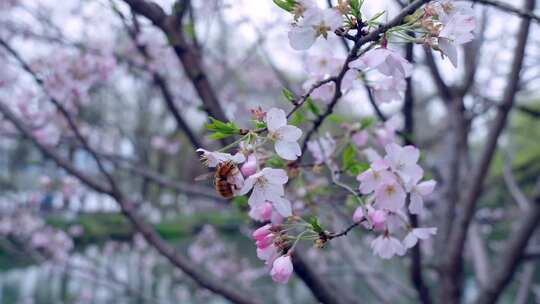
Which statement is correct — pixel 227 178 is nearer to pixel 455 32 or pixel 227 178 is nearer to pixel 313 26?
pixel 313 26

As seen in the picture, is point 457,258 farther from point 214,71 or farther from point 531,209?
point 214,71

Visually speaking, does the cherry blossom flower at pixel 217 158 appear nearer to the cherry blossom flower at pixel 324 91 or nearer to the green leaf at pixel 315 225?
the green leaf at pixel 315 225

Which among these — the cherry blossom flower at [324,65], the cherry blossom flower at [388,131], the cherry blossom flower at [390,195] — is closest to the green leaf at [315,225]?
the cherry blossom flower at [390,195]

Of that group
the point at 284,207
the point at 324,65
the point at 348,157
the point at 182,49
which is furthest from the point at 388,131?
the point at 182,49

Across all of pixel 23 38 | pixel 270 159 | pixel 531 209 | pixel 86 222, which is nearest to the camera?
pixel 270 159

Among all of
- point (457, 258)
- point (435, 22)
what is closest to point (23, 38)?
point (457, 258)

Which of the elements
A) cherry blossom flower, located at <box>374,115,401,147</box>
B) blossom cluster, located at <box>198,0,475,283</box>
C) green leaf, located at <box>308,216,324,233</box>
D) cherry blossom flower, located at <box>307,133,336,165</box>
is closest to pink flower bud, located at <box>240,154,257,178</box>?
blossom cluster, located at <box>198,0,475,283</box>

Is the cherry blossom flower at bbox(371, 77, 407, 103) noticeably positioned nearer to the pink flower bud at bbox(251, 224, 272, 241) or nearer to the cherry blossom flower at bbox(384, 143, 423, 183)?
the cherry blossom flower at bbox(384, 143, 423, 183)
